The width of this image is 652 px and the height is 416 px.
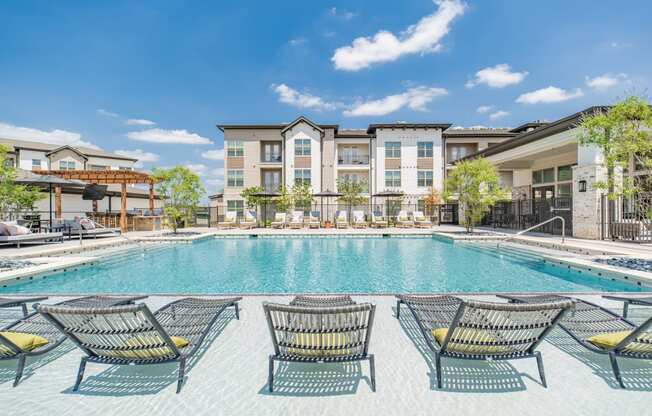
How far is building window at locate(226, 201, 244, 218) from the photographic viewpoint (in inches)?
1005

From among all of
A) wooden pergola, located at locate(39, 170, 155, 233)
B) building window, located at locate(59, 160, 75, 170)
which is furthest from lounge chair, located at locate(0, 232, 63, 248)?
building window, located at locate(59, 160, 75, 170)

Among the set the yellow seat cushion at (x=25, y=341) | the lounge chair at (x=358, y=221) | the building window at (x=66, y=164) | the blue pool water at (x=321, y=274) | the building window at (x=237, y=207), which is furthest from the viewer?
the building window at (x=66, y=164)

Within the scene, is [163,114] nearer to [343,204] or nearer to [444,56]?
[343,204]

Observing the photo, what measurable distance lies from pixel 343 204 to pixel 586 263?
18.5 meters

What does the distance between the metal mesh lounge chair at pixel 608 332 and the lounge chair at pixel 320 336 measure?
1584 millimetres

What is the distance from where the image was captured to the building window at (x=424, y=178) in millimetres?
25156

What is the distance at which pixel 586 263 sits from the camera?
6.77 meters

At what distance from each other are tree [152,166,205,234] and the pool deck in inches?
524

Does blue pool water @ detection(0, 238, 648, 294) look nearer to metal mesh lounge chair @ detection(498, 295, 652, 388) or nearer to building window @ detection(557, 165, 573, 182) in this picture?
metal mesh lounge chair @ detection(498, 295, 652, 388)

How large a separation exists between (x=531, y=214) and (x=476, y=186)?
4.40m

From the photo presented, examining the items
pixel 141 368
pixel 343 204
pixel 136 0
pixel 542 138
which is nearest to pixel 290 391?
pixel 141 368

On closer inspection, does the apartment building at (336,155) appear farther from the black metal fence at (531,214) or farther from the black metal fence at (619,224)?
the black metal fence at (619,224)

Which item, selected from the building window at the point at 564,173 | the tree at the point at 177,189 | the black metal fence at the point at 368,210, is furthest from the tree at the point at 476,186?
the tree at the point at 177,189

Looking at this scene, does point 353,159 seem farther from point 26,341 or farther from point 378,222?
point 26,341
